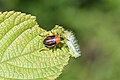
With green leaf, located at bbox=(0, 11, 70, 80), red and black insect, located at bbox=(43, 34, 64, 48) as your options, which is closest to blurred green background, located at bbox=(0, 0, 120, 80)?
red and black insect, located at bbox=(43, 34, 64, 48)

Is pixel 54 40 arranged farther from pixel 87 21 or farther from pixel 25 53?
pixel 87 21

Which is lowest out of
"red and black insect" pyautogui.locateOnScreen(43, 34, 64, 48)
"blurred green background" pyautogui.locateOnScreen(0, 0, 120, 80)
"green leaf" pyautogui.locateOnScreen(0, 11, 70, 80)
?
"green leaf" pyautogui.locateOnScreen(0, 11, 70, 80)

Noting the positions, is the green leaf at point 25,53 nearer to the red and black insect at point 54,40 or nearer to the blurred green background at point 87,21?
the red and black insect at point 54,40

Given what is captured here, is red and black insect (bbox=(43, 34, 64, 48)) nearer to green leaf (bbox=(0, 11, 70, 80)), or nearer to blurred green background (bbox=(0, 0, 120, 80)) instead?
green leaf (bbox=(0, 11, 70, 80))

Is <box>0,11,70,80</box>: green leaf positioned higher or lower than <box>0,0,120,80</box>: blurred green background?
lower

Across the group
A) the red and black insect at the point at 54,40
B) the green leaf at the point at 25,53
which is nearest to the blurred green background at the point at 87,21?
the red and black insect at the point at 54,40

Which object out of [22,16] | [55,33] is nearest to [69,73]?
[55,33]

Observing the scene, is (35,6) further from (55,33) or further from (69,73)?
(55,33)
